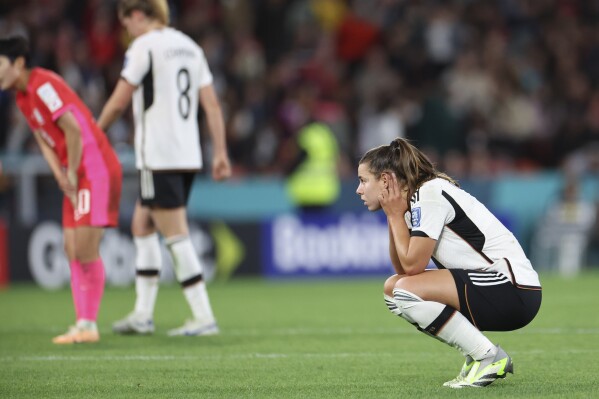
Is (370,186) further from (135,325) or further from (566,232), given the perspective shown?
(566,232)

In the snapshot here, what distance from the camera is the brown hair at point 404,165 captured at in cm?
549

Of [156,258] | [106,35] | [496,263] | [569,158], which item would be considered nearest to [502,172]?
[569,158]

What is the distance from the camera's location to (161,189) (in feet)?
25.7

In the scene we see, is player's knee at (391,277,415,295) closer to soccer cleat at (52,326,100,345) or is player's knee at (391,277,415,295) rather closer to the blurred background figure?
soccer cleat at (52,326,100,345)

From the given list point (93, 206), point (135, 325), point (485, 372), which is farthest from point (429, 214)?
point (135, 325)

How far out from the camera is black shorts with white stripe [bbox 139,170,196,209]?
25.7 feet

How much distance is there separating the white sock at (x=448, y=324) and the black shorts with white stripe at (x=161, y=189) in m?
2.80

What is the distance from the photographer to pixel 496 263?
17.9ft

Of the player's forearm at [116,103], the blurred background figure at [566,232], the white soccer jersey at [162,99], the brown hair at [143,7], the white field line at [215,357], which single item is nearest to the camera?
the white field line at [215,357]

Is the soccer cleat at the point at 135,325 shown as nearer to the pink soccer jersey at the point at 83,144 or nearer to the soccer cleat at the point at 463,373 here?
the pink soccer jersey at the point at 83,144

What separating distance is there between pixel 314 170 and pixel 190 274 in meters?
6.38

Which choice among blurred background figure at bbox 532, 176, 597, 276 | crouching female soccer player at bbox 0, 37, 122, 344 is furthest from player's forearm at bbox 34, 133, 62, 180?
blurred background figure at bbox 532, 176, 597, 276

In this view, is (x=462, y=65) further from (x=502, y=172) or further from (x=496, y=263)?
(x=496, y=263)

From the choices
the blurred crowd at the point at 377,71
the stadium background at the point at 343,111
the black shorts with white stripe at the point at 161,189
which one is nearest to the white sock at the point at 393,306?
the black shorts with white stripe at the point at 161,189
